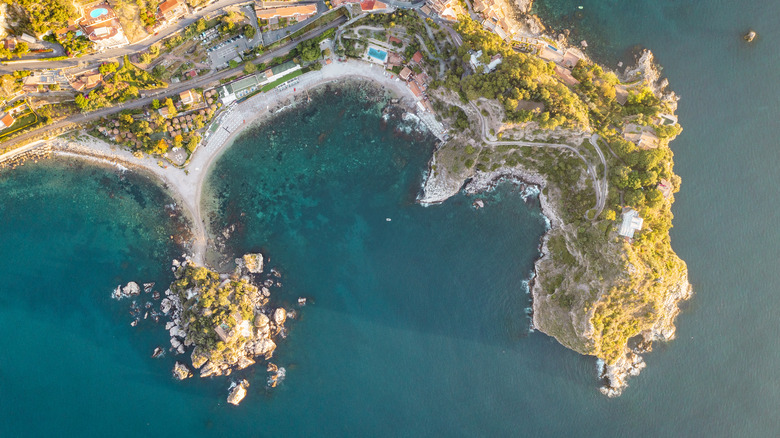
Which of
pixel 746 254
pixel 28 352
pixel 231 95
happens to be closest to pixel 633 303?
pixel 746 254

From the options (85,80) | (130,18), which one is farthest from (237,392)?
(130,18)

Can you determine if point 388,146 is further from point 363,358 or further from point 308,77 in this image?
point 363,358

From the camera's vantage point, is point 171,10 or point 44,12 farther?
point 171,10

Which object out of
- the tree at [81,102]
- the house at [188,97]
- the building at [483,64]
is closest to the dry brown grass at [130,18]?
the house at [188,97]

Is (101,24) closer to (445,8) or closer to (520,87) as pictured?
(445,8)

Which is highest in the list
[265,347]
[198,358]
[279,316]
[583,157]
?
[583,157]

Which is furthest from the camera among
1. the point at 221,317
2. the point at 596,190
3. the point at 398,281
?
the point at 398,281

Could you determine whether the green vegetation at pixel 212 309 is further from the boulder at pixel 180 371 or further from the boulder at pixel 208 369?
the boulder at pixel 180 371
